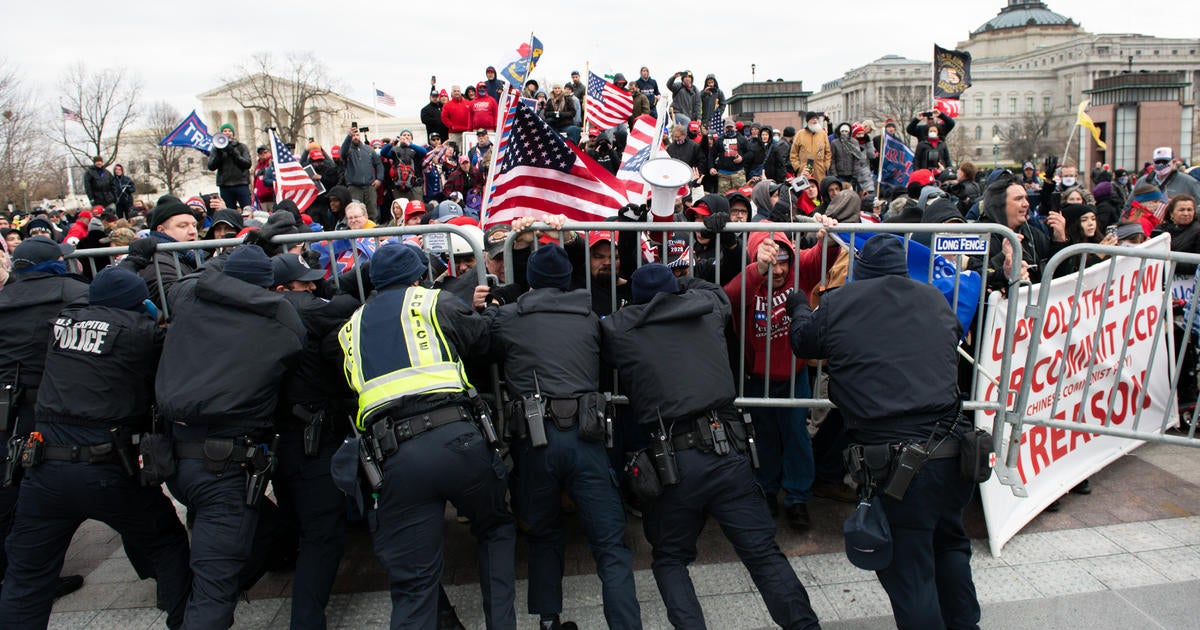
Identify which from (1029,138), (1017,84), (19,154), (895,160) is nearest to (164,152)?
(19,154)

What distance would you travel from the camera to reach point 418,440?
140 inches

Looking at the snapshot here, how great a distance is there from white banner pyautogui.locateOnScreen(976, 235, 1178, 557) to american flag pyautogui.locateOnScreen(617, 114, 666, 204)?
262cm

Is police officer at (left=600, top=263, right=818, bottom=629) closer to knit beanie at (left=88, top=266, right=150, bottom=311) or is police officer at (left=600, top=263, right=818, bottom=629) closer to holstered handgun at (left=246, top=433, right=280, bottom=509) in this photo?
holstered handgun at (left=246, top=433, right=280, bottom=509)

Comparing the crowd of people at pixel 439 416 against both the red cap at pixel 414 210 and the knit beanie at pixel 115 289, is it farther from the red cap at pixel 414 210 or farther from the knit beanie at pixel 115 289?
the red cap at pixel 414 210

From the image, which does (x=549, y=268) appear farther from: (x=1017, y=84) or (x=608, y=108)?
(x=1017, y=84)

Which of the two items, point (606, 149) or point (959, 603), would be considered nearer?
point (959, 603)

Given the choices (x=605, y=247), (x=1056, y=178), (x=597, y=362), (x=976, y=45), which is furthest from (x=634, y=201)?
(x=976, y=45)

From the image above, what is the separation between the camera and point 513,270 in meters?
4.90

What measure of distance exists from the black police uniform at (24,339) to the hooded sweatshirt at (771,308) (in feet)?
12.4

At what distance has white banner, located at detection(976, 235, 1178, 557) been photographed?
4586 mm

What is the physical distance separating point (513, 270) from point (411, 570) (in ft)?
6.59

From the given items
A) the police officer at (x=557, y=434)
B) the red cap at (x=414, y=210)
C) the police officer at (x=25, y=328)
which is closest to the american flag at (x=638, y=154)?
the police officer at (x=557, y=434)

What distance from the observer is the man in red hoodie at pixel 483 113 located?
14.7m

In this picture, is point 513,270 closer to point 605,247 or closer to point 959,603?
point 605,247
